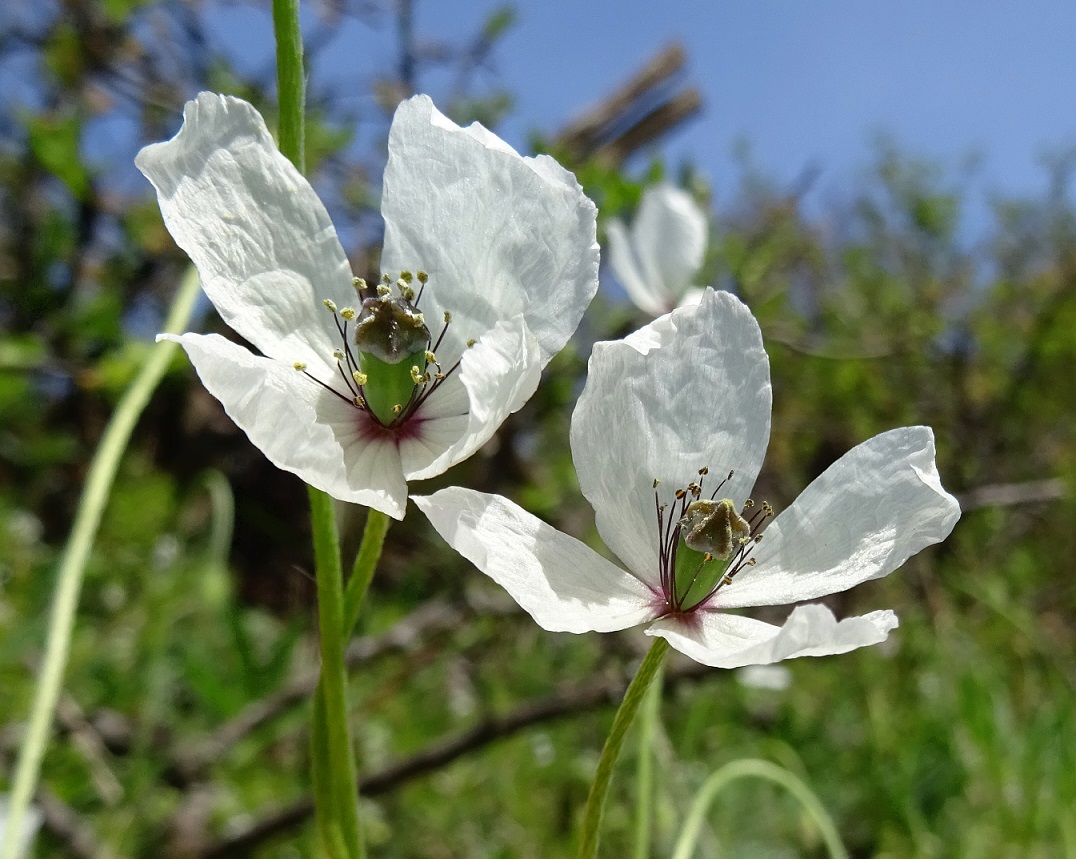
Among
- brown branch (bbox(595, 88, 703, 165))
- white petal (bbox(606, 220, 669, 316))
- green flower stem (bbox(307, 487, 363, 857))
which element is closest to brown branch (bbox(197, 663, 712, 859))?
white petal (bbox(606, 220, 669, 316))

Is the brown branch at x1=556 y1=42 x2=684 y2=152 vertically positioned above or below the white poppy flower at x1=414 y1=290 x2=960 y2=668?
below

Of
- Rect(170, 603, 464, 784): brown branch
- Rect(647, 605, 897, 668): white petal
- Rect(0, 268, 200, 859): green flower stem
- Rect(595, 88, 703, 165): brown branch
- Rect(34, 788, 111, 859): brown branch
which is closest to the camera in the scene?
Rect(647, 605, 897, 668): white petal

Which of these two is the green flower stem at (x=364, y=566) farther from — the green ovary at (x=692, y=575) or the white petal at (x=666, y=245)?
the white petal at (x=666, y=245)

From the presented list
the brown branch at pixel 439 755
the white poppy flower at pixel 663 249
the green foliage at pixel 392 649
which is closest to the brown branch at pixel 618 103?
the green foliage at pixel 392 649

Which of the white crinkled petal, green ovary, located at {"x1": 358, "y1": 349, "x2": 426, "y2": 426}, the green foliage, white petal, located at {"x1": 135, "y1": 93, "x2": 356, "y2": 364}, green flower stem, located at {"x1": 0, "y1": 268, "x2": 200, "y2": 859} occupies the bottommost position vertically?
the green foliage

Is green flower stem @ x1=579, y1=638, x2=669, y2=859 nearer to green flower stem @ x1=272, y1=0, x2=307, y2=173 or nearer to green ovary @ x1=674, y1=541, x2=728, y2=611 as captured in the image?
green ovary @ x1=674, y1=541, x2=728, y2=611

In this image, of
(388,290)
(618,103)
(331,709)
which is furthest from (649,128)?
(331,709)

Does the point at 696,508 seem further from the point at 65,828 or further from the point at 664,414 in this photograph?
the point at 65,828
